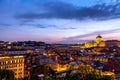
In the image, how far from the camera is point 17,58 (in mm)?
42719

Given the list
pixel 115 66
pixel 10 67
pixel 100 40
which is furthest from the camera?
pixel 100 40

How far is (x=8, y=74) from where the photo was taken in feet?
102

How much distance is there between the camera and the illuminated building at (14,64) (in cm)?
4006

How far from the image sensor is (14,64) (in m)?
41.6

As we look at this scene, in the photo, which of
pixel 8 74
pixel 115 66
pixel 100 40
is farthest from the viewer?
pixel 100 40

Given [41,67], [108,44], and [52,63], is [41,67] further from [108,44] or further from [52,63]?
[108,44]

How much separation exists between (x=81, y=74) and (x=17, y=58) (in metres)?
21.0

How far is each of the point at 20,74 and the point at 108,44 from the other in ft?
367

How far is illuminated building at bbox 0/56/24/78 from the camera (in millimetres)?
40062

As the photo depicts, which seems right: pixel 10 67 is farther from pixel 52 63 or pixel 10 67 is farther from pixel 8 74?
pixel 52 63

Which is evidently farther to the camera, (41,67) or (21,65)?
(21,65)

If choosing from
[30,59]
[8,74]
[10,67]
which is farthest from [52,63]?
[8,74]

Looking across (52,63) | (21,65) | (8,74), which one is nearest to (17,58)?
(21,65)

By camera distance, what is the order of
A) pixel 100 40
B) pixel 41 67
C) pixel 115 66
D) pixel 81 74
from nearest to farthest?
pixel 81 74
pixel 41 67
pixel 115 66
pixel 100 40
